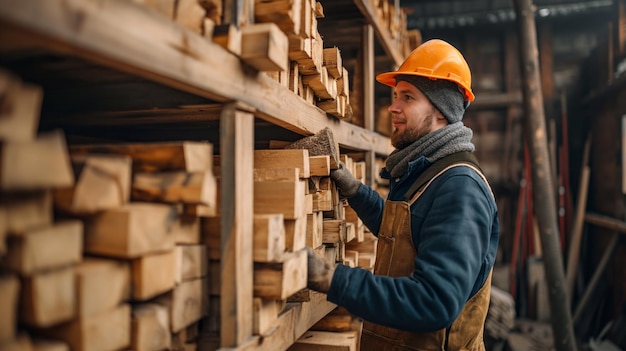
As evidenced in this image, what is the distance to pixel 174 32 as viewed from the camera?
1.38 meters

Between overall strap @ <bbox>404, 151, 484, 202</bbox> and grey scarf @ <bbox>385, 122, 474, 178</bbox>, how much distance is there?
5 centimetres

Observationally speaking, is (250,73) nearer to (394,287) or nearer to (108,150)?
(108,150)

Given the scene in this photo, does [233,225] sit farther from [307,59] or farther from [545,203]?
[545,203]

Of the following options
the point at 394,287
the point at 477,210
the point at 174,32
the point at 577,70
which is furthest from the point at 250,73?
the point at 577,70

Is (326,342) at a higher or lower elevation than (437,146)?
lower

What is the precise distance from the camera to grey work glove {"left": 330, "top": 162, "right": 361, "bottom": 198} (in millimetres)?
2893

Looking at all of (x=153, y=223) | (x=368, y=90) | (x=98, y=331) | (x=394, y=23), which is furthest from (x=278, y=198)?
(x=394, y=23)

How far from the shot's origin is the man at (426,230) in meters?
2.02

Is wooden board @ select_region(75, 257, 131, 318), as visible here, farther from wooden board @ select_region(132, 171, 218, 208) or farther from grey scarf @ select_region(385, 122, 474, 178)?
grey scarf @ select_region(385, 122, 474, 178)

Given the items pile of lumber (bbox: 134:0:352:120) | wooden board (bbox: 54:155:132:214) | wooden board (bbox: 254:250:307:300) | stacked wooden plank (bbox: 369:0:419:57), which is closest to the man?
wooden board (bbox: 254:250:307:300)

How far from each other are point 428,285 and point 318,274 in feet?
1.50

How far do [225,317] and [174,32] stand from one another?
967 mm

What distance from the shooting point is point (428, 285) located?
202cm

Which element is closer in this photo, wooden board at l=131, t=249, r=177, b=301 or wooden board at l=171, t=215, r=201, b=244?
wooden board at l=131, t=249, r=177, b=301
